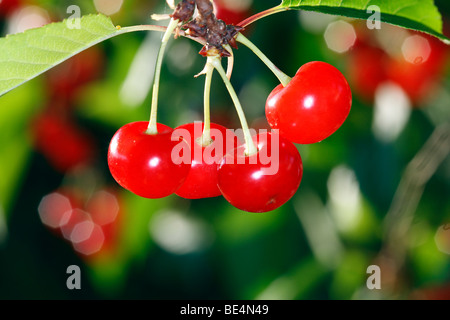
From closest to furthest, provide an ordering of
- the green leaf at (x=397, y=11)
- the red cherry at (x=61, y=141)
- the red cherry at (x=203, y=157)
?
the green leaf at (x=397, y=11)
the red cherry at (x=203, y=157)
the red cherry at (x=61, y=141)

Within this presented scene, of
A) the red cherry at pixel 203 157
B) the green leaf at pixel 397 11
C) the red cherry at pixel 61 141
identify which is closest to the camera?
the green leaf at pixel 397 11

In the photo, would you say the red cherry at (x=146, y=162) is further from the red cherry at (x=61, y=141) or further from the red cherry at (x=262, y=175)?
the red cherry at (x=61, y=141)

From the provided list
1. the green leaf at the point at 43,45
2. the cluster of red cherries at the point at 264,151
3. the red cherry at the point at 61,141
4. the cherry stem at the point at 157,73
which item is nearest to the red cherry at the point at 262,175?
the cluster of red cherries at the point at 264,151

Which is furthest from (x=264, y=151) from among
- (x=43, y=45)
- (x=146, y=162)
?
(x=43, y=45)

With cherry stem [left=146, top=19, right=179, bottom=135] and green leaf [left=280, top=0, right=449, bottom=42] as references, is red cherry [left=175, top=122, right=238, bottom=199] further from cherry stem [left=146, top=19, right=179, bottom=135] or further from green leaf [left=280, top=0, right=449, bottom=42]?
green leaf [left=280, top=0, right=449, bottom=42]

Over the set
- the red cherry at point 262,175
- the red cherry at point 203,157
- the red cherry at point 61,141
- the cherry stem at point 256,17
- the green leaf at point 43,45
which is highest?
the red cherry at point 61,141

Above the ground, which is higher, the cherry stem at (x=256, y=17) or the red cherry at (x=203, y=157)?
the cherry stem at (x=256, y=17)

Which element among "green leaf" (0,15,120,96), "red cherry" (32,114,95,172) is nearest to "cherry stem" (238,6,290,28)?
"green leaf" (0,15,120,96)

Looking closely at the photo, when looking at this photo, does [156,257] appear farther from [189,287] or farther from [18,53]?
[18,53]
